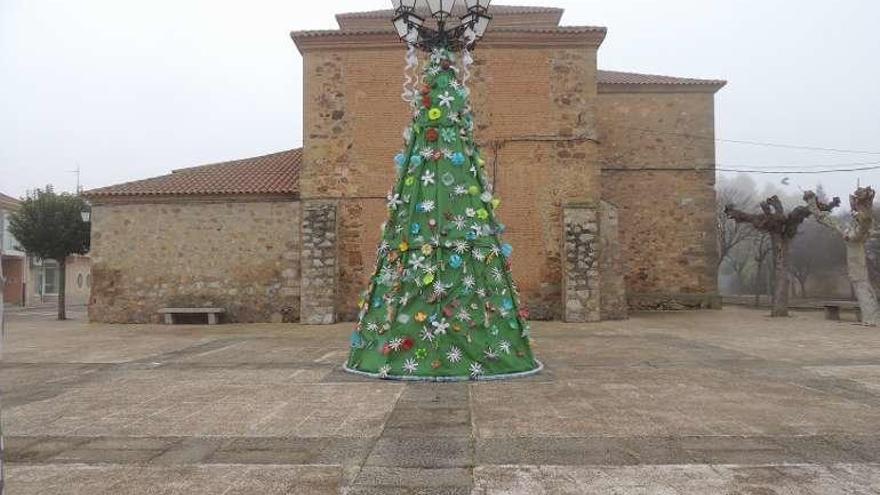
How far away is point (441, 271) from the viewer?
6.38 metres

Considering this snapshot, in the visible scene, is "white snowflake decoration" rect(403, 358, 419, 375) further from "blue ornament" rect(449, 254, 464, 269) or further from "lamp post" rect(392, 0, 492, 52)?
"lamp post" rect(392, 0, 492, 52)

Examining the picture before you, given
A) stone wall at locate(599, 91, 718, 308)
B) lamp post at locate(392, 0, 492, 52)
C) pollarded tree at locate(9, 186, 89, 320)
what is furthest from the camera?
stone wall at locate(599, 91, 718, 308)

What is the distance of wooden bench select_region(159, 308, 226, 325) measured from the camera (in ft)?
46.6

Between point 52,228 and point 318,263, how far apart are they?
29.3 ft

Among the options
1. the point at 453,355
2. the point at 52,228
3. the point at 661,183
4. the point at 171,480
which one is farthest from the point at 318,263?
the point at 171,480

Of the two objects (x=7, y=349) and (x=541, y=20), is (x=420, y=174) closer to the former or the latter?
(x=7, y=349)

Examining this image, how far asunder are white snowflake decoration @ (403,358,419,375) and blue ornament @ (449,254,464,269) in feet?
3.33

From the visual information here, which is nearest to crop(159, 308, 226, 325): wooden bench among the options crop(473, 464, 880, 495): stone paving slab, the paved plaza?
the paved plaza

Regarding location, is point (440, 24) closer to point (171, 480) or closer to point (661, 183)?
point (171, 480)

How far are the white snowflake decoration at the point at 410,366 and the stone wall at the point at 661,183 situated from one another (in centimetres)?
1319

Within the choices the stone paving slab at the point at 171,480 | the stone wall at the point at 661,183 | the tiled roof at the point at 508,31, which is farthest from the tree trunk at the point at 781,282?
the stone paving slab at the point at 171,480

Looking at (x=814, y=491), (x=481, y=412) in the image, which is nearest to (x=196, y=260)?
(x=481, y=412)

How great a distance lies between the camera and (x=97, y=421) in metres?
4.78

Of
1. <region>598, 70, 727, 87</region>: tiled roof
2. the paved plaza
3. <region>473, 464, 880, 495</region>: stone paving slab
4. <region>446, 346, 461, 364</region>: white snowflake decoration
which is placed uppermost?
<region>598, 70, 727, 87</region>: tiled roof
